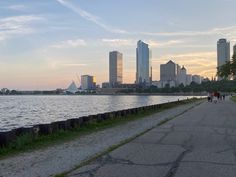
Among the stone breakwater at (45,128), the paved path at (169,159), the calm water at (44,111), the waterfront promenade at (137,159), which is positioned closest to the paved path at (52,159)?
the waterfront promenade at (137,159)

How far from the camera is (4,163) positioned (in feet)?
37.1

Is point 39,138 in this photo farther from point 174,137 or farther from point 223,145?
point 223,145

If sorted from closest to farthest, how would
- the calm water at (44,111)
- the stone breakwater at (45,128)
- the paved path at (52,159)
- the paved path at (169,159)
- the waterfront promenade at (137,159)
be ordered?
the paved path at (169,159)
the waterfront promenade at (137,159)
the paved path at (52,159)
the stone breakwater at (45,128)
the calm water at (44,111)

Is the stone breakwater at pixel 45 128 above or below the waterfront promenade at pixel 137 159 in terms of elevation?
above

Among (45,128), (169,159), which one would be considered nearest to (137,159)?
(169,159)

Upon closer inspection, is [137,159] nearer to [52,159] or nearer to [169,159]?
[169,159]

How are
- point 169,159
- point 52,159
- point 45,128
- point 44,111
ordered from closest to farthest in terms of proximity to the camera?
point 169,159
point 52,159
point 45,128
point 44,111

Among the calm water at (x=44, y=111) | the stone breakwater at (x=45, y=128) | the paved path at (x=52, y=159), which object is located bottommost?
the calm water at (x=44, y=111)

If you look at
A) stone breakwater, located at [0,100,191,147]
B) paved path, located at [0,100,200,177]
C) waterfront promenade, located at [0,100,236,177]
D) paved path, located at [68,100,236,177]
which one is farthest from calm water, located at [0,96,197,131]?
paved path, located at [68,100,236,177]

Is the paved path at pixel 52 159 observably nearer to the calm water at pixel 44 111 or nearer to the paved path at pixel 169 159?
the paved path at pixel 169 159

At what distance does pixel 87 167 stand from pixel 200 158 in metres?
3.26

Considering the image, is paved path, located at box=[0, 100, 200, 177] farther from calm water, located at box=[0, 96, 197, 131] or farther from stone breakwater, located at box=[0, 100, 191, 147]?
calm water, located at box=[0, 96, 197, 131]

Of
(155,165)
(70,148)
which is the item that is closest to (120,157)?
(155,165)

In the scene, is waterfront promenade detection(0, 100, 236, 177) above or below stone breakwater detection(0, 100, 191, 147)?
below
